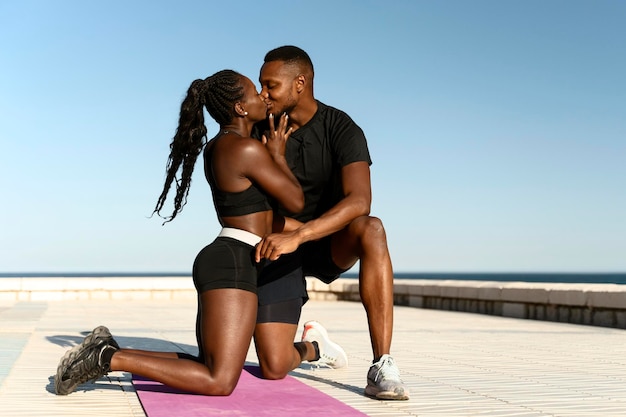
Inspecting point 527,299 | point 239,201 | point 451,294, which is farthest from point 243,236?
point 451,294

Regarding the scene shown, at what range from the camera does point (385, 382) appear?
4.30m

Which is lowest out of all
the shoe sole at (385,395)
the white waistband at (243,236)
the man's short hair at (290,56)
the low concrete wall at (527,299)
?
the shoe sole at (385,395)

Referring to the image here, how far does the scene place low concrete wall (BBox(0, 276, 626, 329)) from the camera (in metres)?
10.7

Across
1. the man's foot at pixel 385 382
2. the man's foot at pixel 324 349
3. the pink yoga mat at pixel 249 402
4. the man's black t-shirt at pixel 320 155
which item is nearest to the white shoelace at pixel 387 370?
the man's foot at pixel 385 382

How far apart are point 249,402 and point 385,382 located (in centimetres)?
67

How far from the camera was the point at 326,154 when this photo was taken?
5207mm

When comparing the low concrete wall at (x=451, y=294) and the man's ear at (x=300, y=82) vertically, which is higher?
the man's ear at (x=300, y=82)

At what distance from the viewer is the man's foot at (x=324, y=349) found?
565cm

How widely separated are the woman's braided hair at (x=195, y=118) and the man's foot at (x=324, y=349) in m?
1.38

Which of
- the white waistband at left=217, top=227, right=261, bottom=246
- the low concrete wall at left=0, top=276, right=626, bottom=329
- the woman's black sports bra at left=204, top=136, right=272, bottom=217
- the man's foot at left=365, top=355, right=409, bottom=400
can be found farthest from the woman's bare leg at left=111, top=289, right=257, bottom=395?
the low concrete wall at left=0, top=276, right=626, bottom=329

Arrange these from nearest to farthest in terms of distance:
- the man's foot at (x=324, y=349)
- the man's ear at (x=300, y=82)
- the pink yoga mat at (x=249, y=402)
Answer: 1. the pink yoga mat at (x=249, y=402)
2. the man's ear at (x=300, y=82)
3. the man's foot at (x=324, y=349)

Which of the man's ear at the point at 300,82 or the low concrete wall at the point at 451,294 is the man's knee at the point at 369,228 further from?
the low concrete wall at the point at 451,294

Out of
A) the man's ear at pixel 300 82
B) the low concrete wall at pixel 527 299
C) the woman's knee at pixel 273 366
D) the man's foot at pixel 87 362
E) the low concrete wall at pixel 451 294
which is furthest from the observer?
the low concrete wall at pixel 451 294

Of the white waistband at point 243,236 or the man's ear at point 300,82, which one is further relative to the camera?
the man's ear at point 300,82
